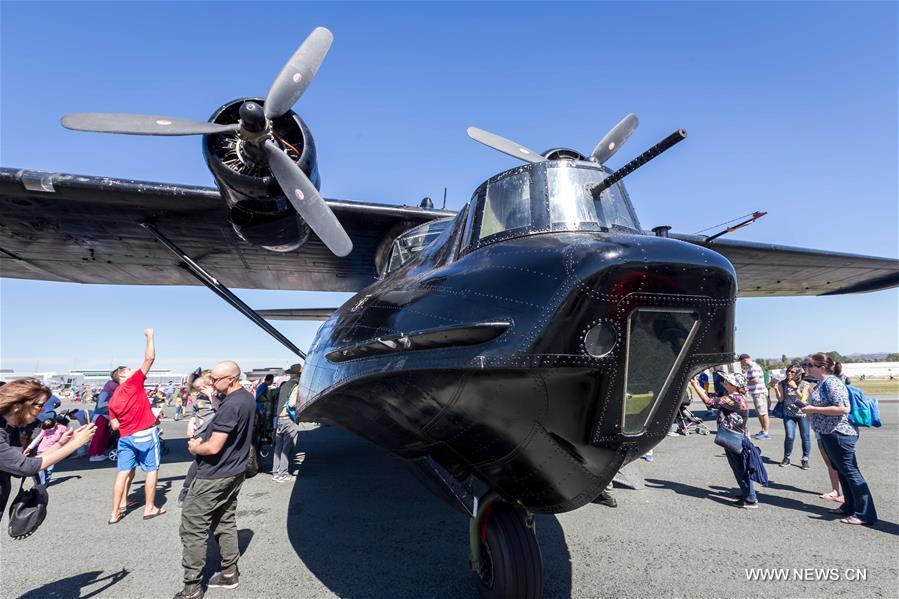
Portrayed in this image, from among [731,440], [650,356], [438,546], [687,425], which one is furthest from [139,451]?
[687,425]

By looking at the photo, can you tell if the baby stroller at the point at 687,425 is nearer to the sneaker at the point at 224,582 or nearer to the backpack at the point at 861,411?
→ the backpack at the point at 861,411

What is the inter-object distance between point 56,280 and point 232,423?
1090 cm

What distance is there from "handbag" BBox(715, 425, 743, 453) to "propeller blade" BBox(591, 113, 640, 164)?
378 cm

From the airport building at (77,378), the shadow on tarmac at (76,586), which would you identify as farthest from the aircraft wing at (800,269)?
the airport building at (77,378)

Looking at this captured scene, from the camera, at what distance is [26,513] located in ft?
9.21

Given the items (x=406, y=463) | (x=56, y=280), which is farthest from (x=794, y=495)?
(x=56, y=280)

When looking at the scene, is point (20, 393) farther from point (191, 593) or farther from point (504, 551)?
point (504, 551)

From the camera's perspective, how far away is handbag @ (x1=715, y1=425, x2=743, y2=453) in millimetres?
5137

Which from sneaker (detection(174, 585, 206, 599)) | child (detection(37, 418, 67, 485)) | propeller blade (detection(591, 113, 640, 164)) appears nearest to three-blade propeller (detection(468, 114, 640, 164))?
propeller blade (detection(591, 113, 640, 164))

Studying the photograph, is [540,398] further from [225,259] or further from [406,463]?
[225,259]

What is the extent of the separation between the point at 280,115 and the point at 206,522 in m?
4.44

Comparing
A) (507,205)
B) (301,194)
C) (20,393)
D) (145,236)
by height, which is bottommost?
(20,393)

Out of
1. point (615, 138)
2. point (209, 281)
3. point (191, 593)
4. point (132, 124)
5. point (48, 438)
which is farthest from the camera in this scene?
point (209, 281)

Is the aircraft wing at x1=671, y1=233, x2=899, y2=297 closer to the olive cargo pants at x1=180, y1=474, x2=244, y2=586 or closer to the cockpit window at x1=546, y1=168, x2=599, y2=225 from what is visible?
the cockpit window at x1=546, y1=168, x2=599, y2=225
